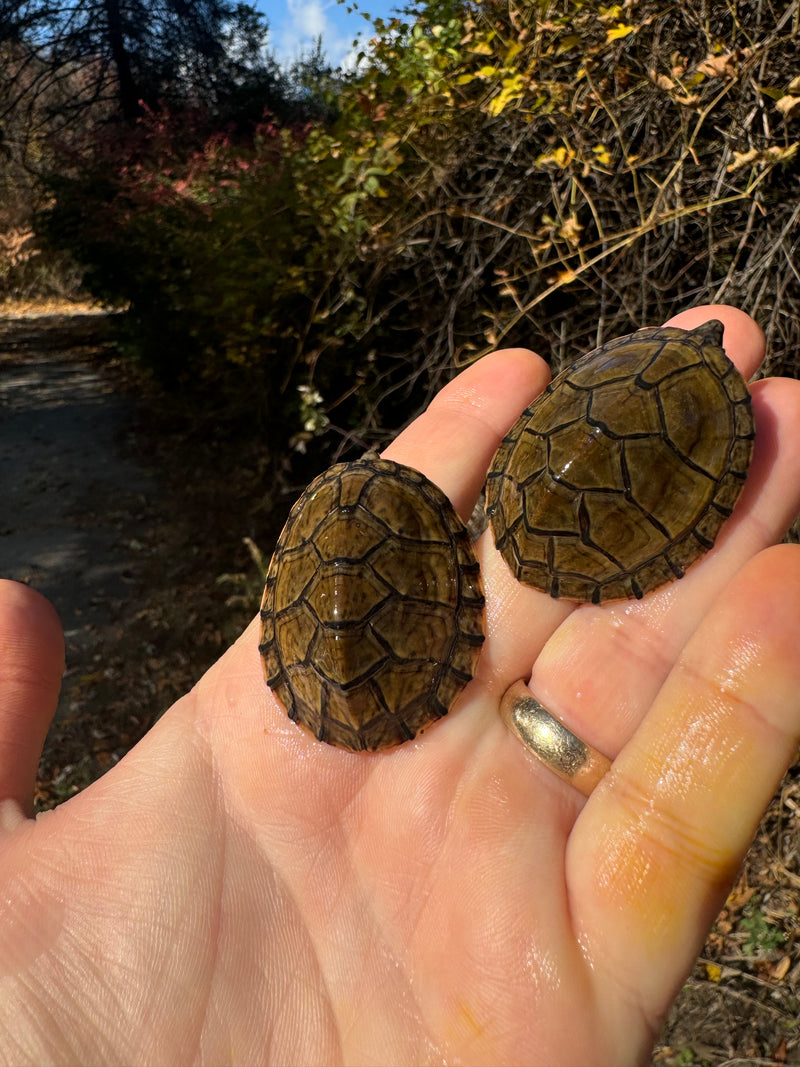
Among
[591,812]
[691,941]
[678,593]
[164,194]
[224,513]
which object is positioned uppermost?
[164,194]

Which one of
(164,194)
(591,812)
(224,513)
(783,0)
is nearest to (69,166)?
(164,194)

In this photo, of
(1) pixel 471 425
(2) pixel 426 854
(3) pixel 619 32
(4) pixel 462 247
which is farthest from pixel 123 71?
(2) pixel 426 854

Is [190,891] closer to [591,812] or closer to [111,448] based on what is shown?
[591,812]

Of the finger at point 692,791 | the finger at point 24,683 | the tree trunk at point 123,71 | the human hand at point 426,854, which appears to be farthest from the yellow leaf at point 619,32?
the tree trunk at point 123,71

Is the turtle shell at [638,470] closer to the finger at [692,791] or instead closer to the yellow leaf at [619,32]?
the finger at [692,791]

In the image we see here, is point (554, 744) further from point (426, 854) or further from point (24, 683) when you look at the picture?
point (24, 683)

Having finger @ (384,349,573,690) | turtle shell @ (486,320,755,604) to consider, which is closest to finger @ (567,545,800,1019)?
turtle shell @ (486,320,755,604)
